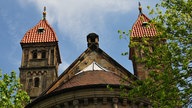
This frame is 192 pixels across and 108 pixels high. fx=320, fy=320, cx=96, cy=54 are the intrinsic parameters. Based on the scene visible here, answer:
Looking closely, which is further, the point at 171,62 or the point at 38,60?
the point at 38,60

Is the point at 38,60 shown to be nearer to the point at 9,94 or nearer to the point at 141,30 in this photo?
the point at 141,30

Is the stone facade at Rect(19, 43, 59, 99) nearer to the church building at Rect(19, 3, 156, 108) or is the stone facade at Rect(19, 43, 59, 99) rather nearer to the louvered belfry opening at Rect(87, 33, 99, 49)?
the church building at Rect(19, 3, 156, 108)

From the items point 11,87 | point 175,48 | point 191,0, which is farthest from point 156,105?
point 11,87

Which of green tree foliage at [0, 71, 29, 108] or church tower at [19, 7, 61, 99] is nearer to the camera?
green tree foliage at [0, 71, 29, 108]

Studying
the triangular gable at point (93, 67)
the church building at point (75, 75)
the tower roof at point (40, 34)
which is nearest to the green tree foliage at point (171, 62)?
the church building at point (75, 75)

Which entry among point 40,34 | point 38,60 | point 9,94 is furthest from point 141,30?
point 9,94

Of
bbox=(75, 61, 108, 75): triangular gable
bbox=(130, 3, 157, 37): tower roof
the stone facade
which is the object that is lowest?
bbox=(75, 61, 108, 75): triangular gable

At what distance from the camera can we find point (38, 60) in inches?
1264

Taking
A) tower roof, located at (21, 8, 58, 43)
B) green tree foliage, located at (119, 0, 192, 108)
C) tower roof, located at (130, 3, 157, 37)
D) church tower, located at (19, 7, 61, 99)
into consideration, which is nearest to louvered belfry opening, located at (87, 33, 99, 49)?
tower roof, located at (130, 3, 157, 37)

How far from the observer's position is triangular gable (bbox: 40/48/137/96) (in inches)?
905

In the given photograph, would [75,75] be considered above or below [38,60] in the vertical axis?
below

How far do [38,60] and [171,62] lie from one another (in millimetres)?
21809

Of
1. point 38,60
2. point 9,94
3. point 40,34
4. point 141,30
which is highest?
point 40,34

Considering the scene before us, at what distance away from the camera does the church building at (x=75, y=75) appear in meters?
16.9
